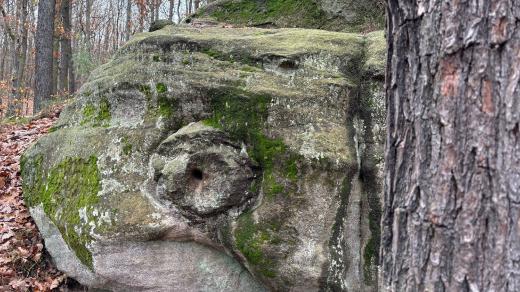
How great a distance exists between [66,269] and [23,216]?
115 cm

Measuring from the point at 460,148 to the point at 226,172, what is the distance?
261 cm

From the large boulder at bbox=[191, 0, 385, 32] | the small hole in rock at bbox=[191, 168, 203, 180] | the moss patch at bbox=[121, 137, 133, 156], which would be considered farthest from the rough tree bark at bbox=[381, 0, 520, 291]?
the large boulder at bbox=[191, 0, 385, 32]

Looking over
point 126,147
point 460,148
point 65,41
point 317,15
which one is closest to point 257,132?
point 126,147

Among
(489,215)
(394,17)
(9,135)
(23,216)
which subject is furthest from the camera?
(9,135)

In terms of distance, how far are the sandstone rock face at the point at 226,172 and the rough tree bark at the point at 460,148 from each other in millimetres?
2266

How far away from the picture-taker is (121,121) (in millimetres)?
4539

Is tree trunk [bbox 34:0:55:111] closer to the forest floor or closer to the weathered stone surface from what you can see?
the forest floor

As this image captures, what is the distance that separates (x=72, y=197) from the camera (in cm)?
442

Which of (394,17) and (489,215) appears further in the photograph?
(394,17)

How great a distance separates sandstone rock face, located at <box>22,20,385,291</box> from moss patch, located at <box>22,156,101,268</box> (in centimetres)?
2

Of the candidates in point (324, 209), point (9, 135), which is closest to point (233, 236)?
point (324, 209)

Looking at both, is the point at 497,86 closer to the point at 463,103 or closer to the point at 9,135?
the point at 463,103

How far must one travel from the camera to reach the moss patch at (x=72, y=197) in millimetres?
4206

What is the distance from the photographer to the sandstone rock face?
396 cm
